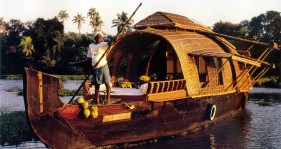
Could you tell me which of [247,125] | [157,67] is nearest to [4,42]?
[157,67]

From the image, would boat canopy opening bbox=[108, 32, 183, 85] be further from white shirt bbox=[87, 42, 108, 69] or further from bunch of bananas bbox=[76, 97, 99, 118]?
bunch of bananas bbox=[76, 97, 99, 118]

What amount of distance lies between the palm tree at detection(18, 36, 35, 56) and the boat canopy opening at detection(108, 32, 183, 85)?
3623 cm

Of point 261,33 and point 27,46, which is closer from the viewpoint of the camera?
point 261,33

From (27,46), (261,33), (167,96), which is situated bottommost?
(167,96)

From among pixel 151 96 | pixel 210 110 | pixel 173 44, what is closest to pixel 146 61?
pixel 210 110

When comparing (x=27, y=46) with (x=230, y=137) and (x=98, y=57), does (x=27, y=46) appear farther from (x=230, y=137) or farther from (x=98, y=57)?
(x=98, y=57)

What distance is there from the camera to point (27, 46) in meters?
48.9

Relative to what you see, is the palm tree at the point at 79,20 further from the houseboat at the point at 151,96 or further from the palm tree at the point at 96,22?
the houseboat at the point at 151,96

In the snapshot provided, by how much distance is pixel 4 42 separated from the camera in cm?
5403

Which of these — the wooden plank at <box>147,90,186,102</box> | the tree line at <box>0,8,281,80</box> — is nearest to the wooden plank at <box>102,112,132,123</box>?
the wooden plank at <box>147,90,186,102</box>

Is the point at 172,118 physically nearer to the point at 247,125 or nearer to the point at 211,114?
the point at 211,114

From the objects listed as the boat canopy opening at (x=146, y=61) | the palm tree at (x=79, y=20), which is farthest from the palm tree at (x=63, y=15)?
the boat canopy opening at (x=146, y=61)

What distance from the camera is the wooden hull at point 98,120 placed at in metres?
7.13

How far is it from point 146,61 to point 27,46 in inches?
1487
